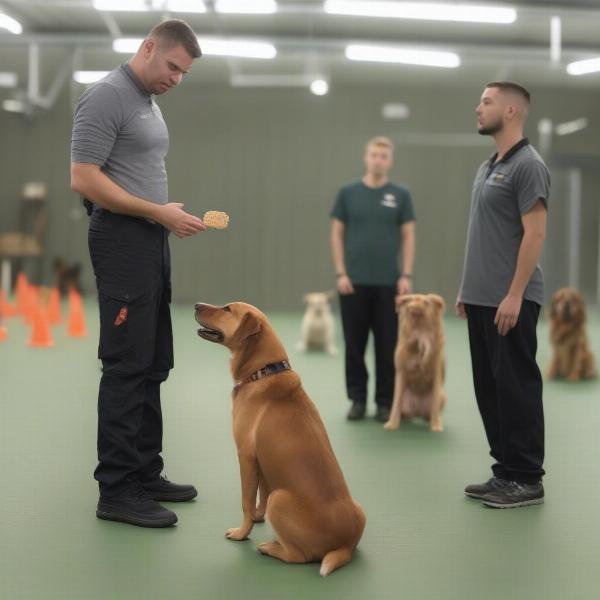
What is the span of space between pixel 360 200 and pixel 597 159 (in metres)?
10.6

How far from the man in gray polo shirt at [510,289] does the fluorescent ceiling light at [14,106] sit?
13.1 metres

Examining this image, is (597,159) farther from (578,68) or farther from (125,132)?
(125,132)

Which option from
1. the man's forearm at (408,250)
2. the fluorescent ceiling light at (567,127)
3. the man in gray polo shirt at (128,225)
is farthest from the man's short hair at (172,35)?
the fluorescent ceiling light at (567,127)

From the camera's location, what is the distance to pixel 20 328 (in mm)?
9578

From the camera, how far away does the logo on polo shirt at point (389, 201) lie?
17.6 ft

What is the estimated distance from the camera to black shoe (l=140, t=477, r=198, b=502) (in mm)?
3434

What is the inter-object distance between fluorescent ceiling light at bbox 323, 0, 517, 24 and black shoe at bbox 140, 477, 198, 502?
9665 millimetres

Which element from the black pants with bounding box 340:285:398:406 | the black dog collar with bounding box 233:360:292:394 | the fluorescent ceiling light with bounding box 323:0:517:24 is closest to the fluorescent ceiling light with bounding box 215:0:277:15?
the fluorescent ceiling light with bounding box 323:0:517:24

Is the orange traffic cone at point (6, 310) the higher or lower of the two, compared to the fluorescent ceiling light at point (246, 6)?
lower

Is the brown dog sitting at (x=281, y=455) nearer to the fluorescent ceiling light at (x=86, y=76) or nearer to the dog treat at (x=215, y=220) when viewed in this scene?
the dog treat at (x=215, y=220)

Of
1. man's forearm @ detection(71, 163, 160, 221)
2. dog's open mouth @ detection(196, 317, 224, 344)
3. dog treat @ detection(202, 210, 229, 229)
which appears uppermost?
man's forearm @ detection(71, 163, 160, 221)

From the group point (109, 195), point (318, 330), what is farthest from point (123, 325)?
point (318, 330)

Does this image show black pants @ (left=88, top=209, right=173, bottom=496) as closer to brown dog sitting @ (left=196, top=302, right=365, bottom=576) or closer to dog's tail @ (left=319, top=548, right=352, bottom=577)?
brown dog sitting @ (left=196, top=302, right=365, bottom=576)

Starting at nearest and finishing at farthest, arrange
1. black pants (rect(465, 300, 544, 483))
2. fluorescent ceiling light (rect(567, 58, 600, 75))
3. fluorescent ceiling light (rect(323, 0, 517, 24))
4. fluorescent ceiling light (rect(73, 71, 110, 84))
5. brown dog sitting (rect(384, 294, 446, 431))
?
black pants (rect(465, 300, 544, 483))
brown dog sitting (rect(384, 294, 446, 431))
fluorescent ceiling light (rect(323, 0, 517, 24))
fluorescent ceiling light (rect(567, 58, 600, 75))
fluorescent ceiling light (rect(73, 71, 110, 84))
